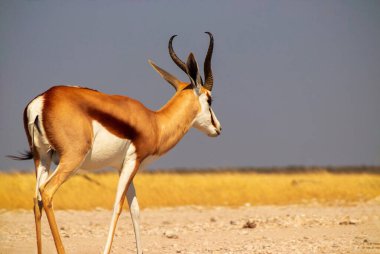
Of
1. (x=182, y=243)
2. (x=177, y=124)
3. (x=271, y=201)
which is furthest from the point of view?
(x=271, y=201)

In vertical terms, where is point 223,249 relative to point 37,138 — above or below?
below

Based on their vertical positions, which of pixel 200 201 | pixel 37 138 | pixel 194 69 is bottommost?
pixel 200 201

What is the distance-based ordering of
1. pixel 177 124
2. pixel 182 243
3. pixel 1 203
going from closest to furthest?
pixel 177 124 → pixel 182 243 → pixel 1 203

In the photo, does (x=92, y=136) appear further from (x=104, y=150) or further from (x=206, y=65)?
(x=206, y=65)

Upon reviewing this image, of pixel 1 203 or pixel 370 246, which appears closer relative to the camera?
pixel 370 246

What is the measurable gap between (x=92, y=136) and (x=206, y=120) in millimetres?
2411

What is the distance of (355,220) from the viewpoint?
15188 millimetres

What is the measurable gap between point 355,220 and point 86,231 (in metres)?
5.65

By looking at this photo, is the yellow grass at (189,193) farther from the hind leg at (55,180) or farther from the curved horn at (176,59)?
the hind leg at (55,180)

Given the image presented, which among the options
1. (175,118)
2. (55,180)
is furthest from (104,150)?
(175,118)

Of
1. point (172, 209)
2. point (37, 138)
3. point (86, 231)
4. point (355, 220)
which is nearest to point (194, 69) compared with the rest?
point (37, 138)

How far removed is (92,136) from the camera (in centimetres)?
884

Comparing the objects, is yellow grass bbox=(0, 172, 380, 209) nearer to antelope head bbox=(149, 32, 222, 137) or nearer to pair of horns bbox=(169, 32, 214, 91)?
antelope head bbox=(149, 32, 222, 137)

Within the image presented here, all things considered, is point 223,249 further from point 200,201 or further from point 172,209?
point 200,201
